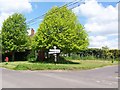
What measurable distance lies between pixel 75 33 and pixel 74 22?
6.81 feet

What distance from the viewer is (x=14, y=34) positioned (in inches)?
2045

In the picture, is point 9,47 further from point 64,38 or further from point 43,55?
point 64,38

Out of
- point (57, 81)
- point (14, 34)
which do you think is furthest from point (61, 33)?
point (57, 81)

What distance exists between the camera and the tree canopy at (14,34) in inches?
2030

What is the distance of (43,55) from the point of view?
51156 mm

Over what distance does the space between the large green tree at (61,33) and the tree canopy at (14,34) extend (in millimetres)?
8664

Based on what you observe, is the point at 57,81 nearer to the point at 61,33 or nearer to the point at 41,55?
the point at 61,33

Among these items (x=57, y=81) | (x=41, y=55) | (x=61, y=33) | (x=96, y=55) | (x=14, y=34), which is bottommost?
(x=57, y=81)

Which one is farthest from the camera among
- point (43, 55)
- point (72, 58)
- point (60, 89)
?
point (72, 58)

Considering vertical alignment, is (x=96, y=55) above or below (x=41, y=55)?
below

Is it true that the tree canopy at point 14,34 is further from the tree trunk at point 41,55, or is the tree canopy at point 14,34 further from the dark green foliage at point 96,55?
the dark green foliage at point 96,55

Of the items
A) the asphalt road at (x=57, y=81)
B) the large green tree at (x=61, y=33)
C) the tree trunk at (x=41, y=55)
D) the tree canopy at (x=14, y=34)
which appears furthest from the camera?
the tree canopy at (x=14, y=34)

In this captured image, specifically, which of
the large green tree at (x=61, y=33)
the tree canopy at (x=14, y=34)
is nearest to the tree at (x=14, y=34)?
the tree canopy at (x=14, y=34)

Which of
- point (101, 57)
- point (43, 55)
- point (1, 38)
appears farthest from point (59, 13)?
point (101, 57)
